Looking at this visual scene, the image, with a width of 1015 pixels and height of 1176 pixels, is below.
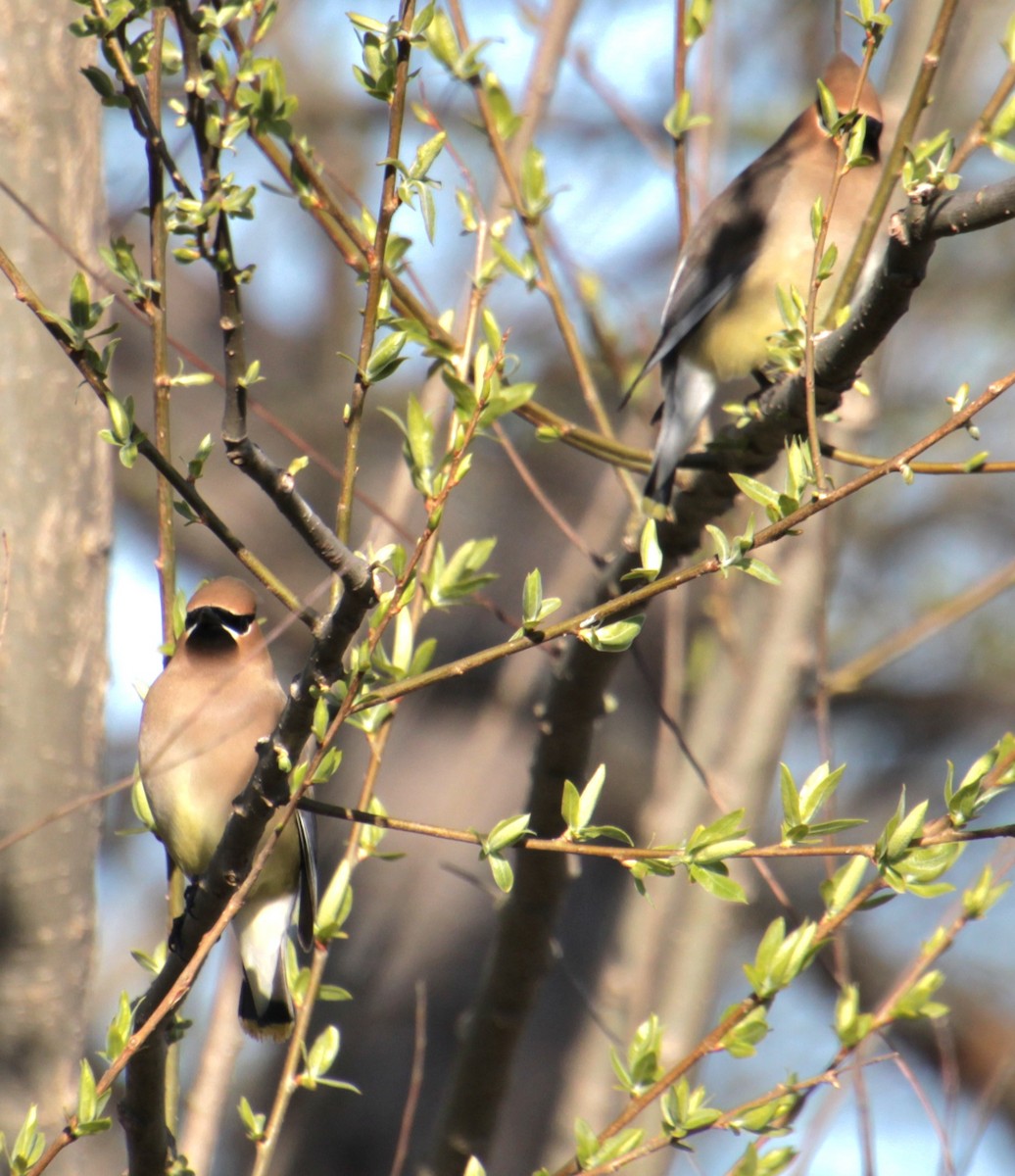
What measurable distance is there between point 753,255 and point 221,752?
195cm

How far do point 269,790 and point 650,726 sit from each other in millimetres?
3421

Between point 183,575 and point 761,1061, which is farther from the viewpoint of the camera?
point 761,1061

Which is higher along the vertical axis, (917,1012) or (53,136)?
(53,136)

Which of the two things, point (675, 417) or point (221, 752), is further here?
point (675, 417)

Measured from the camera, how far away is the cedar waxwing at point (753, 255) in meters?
3.66

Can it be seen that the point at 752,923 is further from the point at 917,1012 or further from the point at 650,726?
the point at 917,1012

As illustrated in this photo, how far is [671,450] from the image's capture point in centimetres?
285

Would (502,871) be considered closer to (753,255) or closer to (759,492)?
(759,492)

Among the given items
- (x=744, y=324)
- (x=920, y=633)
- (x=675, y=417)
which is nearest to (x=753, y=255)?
(x=744, y=324)

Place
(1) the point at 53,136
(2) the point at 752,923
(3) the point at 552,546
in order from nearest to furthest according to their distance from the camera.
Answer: (1) the point at 53,136, (3) the point at 552,546, (2) the point at 752,923

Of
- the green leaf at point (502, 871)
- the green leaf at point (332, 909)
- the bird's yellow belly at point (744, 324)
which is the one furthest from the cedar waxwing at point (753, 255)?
the green leaf at point (502, 871)

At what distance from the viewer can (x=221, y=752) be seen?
2.87 m

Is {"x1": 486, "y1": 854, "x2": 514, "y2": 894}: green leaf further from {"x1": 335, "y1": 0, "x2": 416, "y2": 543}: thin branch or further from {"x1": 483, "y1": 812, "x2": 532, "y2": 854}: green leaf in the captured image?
{"x1": 335, "y1": 0, "x2": 416, "y2": 543}: thin branch

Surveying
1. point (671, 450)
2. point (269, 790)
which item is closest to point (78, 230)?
point (671, 450)
